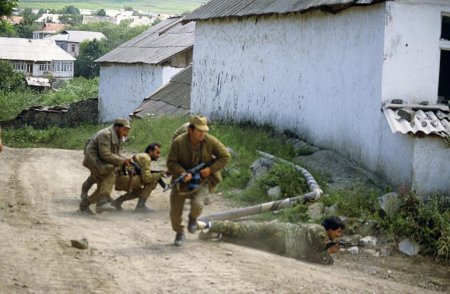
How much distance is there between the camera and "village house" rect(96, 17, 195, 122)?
29.3m

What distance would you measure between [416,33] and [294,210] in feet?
13.0

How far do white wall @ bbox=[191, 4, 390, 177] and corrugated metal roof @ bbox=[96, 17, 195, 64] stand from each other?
22.3ft

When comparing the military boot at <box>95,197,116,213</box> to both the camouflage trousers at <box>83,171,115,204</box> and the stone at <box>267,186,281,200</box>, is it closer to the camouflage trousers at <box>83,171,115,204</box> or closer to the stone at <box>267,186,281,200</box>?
the camouflage trousers at <box>83,171,115,204</box>

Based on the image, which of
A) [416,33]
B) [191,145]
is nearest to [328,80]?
[416,33]

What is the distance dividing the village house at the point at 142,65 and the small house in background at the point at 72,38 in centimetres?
5752

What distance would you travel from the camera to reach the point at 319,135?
15758 millimetres

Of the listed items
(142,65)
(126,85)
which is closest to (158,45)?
(142,65)

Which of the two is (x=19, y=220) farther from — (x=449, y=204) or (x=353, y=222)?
(x=449, y=204)

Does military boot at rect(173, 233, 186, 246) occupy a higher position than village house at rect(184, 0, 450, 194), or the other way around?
village house at rect(184, 0, 450, 194)

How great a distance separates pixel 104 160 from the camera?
11602 mm

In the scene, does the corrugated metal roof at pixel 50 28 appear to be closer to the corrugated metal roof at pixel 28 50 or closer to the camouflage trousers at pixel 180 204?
the corrugated metal roof at pixel 28 50

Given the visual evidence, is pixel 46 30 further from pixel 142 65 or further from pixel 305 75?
pixel 305 75

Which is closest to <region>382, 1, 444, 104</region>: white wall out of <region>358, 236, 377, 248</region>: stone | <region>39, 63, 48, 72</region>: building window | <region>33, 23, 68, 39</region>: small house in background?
<region>358, 236, 377, 248</region>: stone

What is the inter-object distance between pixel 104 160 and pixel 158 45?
67.9 feet
